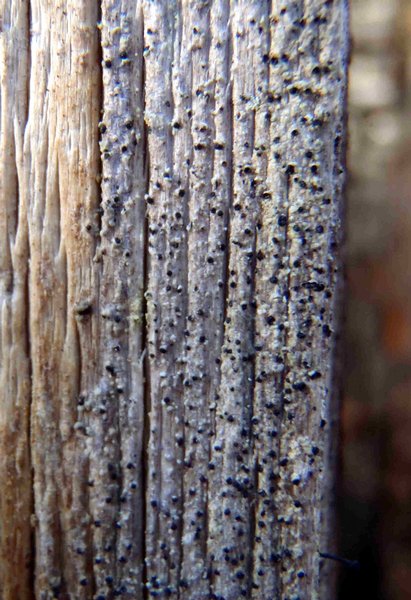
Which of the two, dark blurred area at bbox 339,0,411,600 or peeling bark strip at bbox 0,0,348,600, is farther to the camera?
dark blurred area at bbox 339,0,411,600

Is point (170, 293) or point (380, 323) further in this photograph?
point (380, 323)

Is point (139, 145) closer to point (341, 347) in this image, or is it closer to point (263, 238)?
point (263, 238)

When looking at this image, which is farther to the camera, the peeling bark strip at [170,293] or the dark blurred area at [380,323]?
the dark blurred area at [380,323]

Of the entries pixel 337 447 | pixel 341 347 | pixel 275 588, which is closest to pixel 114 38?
pixel 341 347
